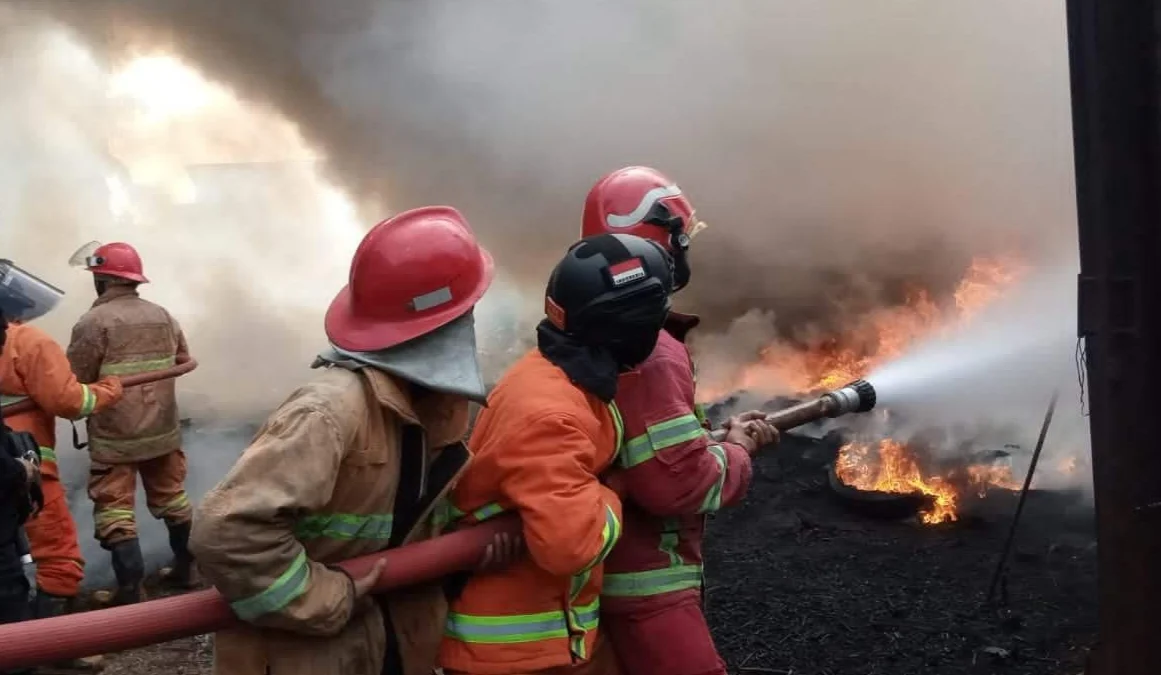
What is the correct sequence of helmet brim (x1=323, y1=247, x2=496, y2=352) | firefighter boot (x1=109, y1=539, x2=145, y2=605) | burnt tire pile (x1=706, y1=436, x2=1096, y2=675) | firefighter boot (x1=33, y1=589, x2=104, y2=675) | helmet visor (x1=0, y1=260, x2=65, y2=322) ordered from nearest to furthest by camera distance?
helmet brim (x1=323, y1=247, x2=496, y2=352)
burnt tire pile (x1=706, y1=436, x2=1096, y2=675)
firefighter boot (x1=33, y1=589, x2=104, y2=675)
helmet visor (x1=0, y1=260, x2=65, y2=322)
firefighter boot (x1=109, y1=539, x2=145, y2=605)

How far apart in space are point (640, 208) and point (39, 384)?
318 centimetres

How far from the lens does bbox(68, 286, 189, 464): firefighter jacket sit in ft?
16.5

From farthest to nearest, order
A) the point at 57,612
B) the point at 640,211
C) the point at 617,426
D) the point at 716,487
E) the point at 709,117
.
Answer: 1. the point at 709,117
2. the point at 57,612
3. the point at 640,211
4. the point at 716,487
5. the point at 617,426

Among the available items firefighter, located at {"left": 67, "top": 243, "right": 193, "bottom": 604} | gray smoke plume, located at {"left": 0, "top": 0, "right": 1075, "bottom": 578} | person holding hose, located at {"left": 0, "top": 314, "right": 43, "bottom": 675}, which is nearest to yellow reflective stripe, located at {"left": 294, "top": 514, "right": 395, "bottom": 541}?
person holding hose, located at {"left": 0, "top": 314, "right": 43, "bottom": 675}

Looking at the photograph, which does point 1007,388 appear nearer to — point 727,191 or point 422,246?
point 727,191

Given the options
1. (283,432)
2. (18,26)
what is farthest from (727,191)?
(18,26)

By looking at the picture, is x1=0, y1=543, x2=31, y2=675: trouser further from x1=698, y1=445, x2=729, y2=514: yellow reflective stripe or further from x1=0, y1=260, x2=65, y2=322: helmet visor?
x1=698, y1=445, x2=729, y2=514: yellow reflective stripe

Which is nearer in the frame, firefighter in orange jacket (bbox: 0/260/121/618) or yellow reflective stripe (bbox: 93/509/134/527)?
firefighter in orange jacket (bbox: 0/260/121/618)

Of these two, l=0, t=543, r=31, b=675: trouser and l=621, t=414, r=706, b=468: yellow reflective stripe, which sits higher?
l=621, t=414, r=706, b=468: yellow reflective stripe

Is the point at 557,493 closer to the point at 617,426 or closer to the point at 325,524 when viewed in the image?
the point at 617,426

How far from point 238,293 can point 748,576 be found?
8.19m

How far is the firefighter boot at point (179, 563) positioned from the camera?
526 cm

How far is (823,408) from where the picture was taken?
2.74 metres

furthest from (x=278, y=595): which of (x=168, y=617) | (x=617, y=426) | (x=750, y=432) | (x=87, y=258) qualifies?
(x=87, y=258)
